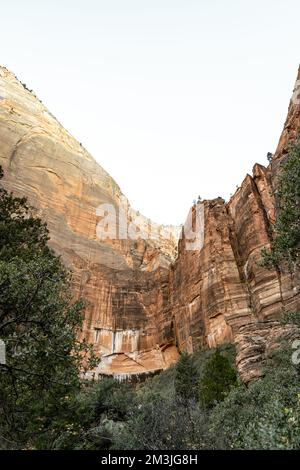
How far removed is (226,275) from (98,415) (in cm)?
2593

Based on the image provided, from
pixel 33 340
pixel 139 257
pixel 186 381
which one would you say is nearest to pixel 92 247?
pixel 139 257

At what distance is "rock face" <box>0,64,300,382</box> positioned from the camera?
4381 cm

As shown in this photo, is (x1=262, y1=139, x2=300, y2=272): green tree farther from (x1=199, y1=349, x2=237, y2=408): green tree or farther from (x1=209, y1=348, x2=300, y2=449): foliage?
(x1=199, y1=349, x2=237, y2=408): green tree

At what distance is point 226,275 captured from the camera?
46.4m

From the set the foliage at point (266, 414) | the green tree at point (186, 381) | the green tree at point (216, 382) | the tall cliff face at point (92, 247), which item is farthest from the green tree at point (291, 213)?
the tall cliff face at point (92, 247)

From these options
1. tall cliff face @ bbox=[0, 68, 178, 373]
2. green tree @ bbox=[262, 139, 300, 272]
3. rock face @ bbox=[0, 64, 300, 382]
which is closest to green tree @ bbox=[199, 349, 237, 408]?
green tree @ bbox=[262, 139, 300, 272]

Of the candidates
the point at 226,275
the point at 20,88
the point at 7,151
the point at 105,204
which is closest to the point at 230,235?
the point at 226,275

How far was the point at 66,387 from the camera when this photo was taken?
Result: 14055mm

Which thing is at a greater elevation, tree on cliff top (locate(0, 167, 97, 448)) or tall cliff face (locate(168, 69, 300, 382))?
tall cliff face (locate(168, 69, 300, 382))

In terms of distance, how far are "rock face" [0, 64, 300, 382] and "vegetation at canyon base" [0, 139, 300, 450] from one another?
2211 cm

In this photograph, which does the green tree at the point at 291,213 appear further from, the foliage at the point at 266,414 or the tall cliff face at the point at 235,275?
the tall cliff face at the point at 235,275

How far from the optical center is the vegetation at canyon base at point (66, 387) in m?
12.7

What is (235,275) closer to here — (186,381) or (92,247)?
(186,381)

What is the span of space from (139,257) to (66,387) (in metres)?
52.2
